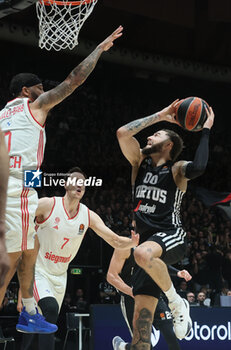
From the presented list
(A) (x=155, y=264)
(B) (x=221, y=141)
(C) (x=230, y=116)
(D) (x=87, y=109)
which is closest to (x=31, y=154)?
(A) (x=155, y=264)

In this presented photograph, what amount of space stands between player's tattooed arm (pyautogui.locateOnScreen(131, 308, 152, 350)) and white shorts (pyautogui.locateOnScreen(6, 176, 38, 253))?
1.57 m

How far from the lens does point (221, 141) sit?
23.0 meters

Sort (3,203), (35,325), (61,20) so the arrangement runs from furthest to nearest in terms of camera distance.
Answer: (61,20) → (35,325) → (3,203)

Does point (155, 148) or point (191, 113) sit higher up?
point (191, 113)

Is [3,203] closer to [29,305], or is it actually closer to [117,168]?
[29,305]

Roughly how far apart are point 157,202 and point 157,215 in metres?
0.14

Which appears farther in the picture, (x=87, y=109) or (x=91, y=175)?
(x=87, y=109)

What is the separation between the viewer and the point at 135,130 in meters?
6.22

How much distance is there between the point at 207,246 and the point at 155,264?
1020 cm

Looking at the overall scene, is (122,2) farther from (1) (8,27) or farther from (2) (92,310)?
(2) (92,310)

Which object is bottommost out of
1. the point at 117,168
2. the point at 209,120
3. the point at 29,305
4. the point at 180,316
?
the point at 180,316

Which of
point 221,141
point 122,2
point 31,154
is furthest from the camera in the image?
point 221,141

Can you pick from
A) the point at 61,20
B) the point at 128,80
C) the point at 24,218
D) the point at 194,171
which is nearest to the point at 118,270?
the point at 194,171

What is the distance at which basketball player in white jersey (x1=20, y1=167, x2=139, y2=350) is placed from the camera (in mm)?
6570
